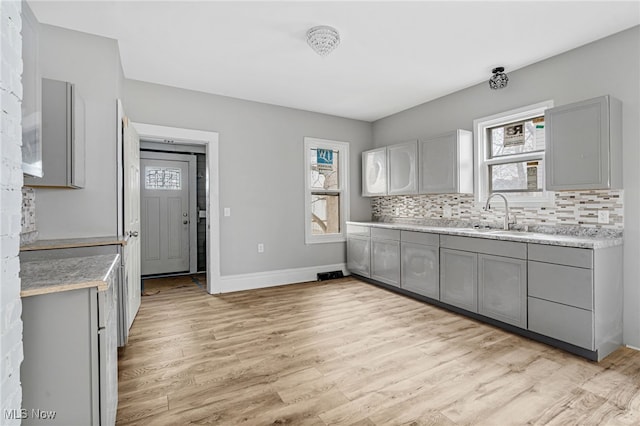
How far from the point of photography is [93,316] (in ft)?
4.49

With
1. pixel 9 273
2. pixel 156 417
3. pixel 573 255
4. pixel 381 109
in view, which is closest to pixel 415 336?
pixel 573 255

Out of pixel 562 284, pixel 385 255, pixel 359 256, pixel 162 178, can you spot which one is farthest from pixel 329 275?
pixel 162 178

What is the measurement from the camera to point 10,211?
3.86 ft

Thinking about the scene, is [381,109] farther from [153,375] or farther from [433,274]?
[153,375]

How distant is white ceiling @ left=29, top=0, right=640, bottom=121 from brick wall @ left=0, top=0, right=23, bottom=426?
147cm

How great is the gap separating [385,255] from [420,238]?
2.22 feet

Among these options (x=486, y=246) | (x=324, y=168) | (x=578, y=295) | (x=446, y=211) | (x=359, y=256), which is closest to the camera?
(x=578, y=295)

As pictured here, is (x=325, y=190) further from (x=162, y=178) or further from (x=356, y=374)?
(x=356, y=374)

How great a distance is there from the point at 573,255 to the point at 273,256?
11.1 feet

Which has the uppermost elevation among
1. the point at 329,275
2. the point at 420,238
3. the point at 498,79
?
the point at 498,79

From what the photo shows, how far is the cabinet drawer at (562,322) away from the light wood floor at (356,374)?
135mm

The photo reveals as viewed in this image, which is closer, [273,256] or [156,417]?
[156,417]

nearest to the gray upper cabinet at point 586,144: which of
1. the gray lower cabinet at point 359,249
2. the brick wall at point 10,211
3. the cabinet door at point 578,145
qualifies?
the cabinet door at point 578,145

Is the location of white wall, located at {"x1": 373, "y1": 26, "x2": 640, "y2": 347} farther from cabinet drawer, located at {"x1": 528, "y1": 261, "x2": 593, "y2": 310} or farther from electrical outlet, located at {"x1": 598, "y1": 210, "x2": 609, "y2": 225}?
cabinet drawer, located at {"x1": 528, "y1": 261, "x2": 593, "y2": 310}
